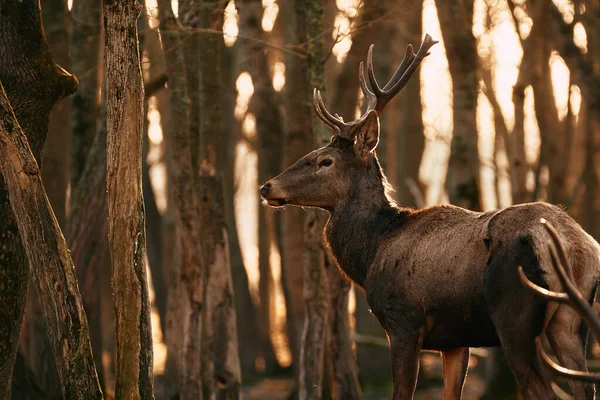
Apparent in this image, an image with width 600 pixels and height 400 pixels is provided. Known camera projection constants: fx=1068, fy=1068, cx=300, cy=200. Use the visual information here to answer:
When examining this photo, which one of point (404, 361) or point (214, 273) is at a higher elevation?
point (214, 273)

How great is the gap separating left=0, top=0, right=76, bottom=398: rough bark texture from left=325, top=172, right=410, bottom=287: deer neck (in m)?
3.16

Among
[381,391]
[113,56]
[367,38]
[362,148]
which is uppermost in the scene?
[367,38]

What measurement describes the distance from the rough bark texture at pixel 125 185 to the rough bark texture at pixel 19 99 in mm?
1519

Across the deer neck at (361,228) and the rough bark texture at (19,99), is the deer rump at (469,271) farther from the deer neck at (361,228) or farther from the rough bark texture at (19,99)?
the rough bark texture at (19,99)

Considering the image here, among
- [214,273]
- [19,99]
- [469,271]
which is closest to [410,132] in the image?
[214,273]

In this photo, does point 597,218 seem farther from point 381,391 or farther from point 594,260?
point 594,260

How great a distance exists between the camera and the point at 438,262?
9.53 metres

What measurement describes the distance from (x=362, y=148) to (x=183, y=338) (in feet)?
11.7

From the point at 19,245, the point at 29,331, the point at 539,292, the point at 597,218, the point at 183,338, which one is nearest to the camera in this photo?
the point at 539,292

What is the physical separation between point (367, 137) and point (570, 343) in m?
3.18

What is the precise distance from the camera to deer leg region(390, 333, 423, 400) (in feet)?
31.8

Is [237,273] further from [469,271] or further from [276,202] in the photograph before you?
[469,271]

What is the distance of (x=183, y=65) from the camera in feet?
44.4

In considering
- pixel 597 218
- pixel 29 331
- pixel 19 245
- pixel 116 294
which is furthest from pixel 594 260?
pixel 597 218
